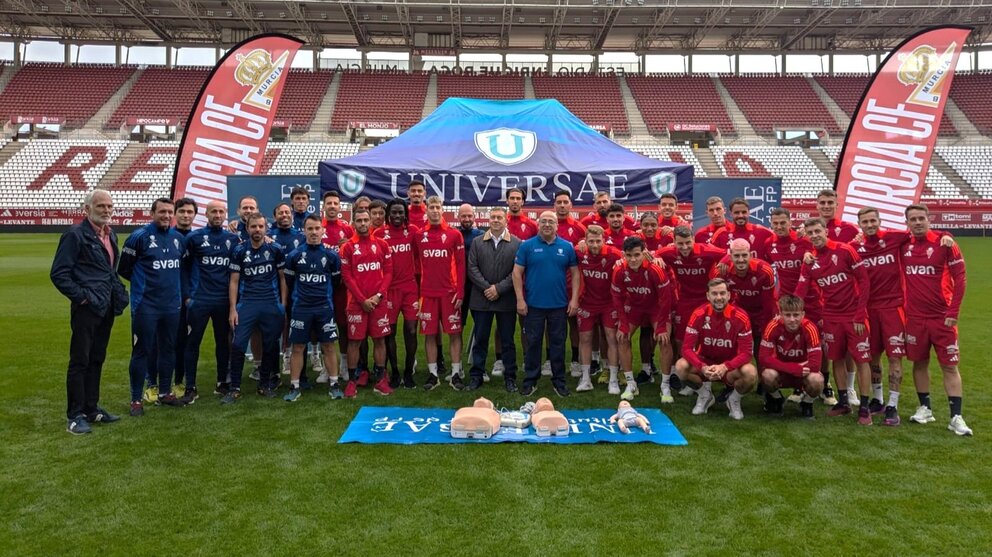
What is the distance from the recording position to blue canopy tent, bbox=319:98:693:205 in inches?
298

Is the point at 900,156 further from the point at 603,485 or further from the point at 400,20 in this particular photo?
the point at 400,20

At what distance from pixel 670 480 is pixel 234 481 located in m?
2.69

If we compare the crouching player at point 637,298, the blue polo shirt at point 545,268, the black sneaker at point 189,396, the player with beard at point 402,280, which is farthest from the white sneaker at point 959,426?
the black sneaker at point 189,396

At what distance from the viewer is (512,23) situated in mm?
34750

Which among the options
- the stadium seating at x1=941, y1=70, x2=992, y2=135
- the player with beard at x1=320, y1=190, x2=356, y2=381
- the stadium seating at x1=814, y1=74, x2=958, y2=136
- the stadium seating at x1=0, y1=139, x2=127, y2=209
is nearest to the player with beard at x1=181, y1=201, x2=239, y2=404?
the player with beard at x1=320, y1=190, x2=356, y2=381

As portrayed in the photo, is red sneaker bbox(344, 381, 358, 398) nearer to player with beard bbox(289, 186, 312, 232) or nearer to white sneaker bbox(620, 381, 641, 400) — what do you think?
player with beard bbox(289, 186, 312, 232)

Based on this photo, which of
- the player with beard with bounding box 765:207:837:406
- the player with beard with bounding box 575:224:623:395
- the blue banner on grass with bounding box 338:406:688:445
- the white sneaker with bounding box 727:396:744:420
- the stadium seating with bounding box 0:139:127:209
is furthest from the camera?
the stadium seating with bounding box 0:139:127:209

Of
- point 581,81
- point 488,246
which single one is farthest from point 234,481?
point 581,81

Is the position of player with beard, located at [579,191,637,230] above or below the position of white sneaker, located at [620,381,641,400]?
above

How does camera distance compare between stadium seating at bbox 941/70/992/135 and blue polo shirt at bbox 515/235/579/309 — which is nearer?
blue polo shirt at bbox 515/235/579/309

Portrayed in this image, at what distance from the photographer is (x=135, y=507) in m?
3.53

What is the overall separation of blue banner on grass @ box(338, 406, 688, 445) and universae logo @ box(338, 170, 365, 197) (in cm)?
300

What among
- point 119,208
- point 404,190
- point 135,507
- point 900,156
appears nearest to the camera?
point 135,507

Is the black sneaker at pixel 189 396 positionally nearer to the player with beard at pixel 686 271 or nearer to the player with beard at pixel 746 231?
the player with beard at pixel 686 271
